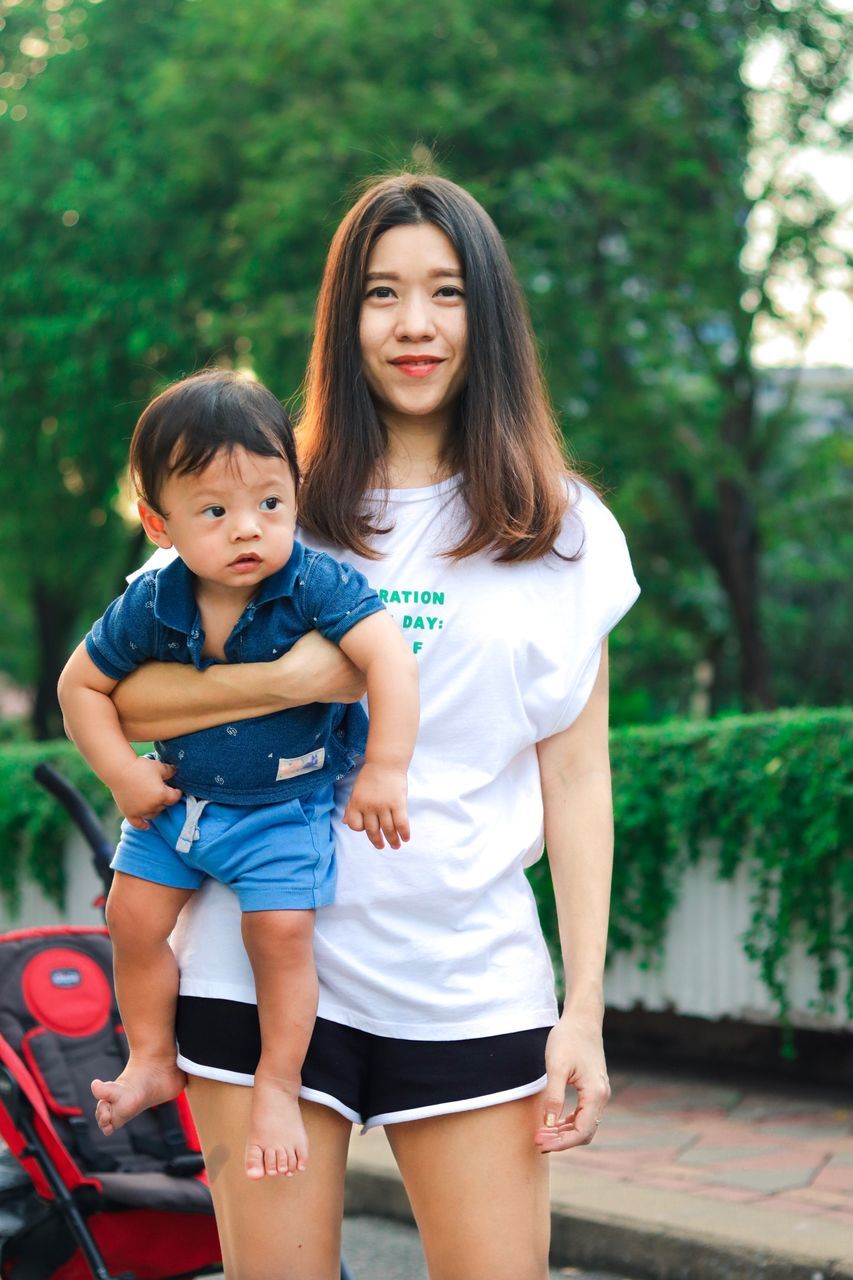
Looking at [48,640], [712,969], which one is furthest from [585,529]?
[48,640]

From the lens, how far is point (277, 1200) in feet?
7.04

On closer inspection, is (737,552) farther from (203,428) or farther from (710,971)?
(203,428)

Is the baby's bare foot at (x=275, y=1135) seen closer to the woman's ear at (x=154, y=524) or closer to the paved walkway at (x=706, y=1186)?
the woman's ear at (x=154, y=524)

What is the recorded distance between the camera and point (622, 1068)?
682 centimetres

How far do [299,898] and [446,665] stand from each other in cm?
37

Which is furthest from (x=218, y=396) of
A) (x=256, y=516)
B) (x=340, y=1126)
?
(x=340, y=1126)

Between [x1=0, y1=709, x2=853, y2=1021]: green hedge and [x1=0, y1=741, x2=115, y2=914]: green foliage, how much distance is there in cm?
286

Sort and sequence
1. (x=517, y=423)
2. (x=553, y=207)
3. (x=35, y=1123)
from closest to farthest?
(x=517, y=423)
(x=35, y=1123)
(x=553, y=207)

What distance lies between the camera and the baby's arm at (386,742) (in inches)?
81.3

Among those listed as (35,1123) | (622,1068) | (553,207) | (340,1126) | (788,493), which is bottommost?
(622,1068)

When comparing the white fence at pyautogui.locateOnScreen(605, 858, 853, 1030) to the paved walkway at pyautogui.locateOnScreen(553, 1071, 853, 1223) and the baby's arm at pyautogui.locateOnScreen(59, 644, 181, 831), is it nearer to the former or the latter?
the paved walkway at pyautogui.locateOnScreen(553, 1071, 853, 1223)

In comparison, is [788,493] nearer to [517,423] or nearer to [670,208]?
[670,208]

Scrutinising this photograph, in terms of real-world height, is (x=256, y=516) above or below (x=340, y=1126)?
above

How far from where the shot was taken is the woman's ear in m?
2.24
